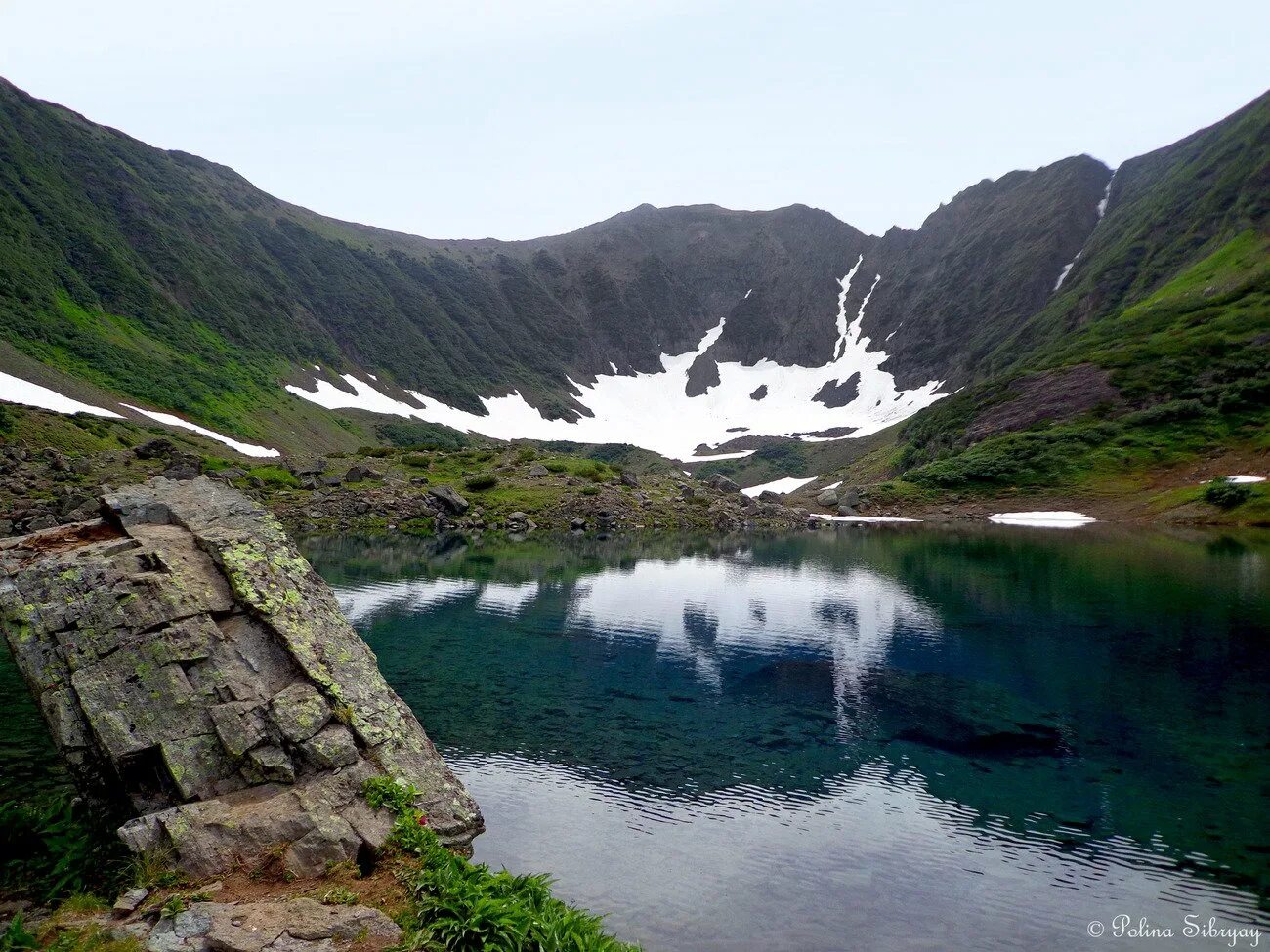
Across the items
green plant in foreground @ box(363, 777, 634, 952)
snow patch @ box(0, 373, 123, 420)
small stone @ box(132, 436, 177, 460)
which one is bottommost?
green plant in foreground @ box(363, 777, 634, 952)

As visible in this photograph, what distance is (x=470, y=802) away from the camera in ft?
46.0

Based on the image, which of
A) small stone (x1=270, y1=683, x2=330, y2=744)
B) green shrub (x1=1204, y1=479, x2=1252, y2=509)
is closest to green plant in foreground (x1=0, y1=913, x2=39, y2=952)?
small stone (x1=270, y1=683, x2=330, y2=744)

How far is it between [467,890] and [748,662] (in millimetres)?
21873

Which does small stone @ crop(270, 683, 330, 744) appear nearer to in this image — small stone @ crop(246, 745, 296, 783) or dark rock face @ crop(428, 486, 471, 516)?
small stone @ crop(246, 745, 296, 783)

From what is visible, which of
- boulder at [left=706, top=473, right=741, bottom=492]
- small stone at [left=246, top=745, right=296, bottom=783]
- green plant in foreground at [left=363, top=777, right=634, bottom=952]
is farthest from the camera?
boulder at [left=706, top=473, right=741, bottom=492]

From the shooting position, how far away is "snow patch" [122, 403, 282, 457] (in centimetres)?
10238

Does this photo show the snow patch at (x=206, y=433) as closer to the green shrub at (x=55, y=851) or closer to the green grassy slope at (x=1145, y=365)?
the green grassy slope at (x=1145, y=365)

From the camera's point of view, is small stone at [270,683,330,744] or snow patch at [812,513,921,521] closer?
small stone at [270,683,330,744]

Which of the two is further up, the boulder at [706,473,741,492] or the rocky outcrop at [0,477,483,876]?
the rocky outcrop at [0,477,483,876]

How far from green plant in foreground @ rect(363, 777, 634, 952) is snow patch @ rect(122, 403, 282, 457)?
108443mm

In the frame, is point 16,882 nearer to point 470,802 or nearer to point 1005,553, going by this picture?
point 470,802

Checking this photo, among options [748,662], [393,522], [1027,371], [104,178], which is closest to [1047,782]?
[748,662]

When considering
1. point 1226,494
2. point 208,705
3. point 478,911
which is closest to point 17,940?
point 208,705

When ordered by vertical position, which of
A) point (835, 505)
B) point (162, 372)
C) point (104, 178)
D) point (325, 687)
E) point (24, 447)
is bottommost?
point (835, 505)
